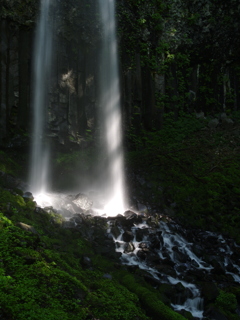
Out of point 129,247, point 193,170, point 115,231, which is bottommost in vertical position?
point 129,247

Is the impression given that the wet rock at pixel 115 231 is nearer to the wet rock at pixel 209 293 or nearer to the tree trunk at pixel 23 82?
the wet rock at pixel 209 293

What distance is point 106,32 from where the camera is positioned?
52.0 feet

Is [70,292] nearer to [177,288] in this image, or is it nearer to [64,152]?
[177,288]

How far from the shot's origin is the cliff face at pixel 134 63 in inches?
507

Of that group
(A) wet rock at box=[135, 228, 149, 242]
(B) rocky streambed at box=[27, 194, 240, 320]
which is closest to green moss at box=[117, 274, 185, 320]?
(B) rocky streambed at box=[27, 194, 240, 320]

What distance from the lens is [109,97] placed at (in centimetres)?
1541

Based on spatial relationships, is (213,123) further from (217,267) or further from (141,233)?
(217,267)

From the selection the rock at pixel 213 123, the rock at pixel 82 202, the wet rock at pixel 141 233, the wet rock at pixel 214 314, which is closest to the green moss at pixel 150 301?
the wet rock at pixel 214 314

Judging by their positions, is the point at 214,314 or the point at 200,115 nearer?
the point at 214,314

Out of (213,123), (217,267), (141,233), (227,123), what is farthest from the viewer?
(213,123)

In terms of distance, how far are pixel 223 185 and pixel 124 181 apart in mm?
4599

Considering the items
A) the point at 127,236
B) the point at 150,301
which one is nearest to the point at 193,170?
the point at 127,236

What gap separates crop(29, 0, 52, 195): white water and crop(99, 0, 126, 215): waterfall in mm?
3070

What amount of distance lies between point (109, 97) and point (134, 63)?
2886mm
